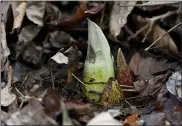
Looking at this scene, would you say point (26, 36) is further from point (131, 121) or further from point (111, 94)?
point (131, 121)

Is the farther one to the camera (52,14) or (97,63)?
(52,14)

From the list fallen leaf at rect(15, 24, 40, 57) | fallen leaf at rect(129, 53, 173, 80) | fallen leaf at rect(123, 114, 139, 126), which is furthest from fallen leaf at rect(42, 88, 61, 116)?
fallen leaf at rect(15, 24, 40, 57)

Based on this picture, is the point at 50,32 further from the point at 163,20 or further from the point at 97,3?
the point at 163,20

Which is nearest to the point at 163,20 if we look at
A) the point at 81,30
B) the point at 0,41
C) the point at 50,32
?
the point at 81,30

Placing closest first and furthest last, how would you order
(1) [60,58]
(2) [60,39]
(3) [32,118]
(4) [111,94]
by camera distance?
1. (3) [32,118]
2. (4) [111,94]
3. (1) [60,58]
4. (2) [60,39]

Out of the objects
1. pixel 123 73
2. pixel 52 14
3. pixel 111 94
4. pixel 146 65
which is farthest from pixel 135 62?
pixel 52 14

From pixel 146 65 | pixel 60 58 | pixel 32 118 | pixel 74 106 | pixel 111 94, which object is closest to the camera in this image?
pixel 32 118
